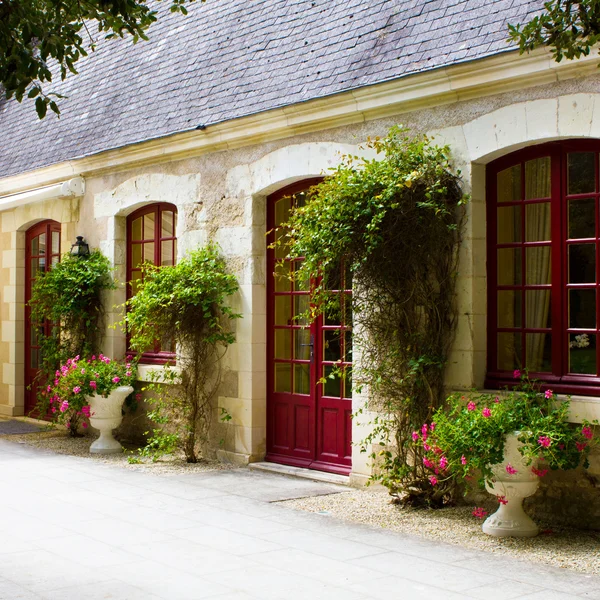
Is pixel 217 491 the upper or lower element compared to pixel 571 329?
lower

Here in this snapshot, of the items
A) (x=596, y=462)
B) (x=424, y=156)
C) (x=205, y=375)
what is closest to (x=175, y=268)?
(x=205, y=375)

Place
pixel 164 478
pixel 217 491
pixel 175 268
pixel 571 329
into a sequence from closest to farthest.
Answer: pixel 571 329 → pixel 217 491 → pixel 164 478 → pixel 175 268

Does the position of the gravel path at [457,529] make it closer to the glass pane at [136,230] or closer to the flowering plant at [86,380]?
the flowering plant at [86,380]

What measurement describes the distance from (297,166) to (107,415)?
3288mm

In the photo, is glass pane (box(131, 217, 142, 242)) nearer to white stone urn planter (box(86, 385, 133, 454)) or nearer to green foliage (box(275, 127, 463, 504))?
white stone urn planter (box(86, 385, 133, 454))

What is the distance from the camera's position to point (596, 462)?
5.88m

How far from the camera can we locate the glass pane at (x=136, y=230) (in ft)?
34.0

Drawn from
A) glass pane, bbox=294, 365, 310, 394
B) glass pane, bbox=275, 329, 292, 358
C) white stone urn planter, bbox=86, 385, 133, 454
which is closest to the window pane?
white stone urn planter, bbox=86, 385, 133, 454

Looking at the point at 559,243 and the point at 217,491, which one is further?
the point at 217,491

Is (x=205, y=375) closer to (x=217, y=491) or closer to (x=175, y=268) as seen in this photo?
(x=175, y=268)

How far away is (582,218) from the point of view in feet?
20.5

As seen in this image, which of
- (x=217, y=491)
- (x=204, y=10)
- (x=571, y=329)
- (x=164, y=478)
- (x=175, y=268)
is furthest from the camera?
(x=204, y=10)

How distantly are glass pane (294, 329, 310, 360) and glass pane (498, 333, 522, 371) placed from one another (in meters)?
2.05

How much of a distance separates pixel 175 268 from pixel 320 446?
216 centimetres
